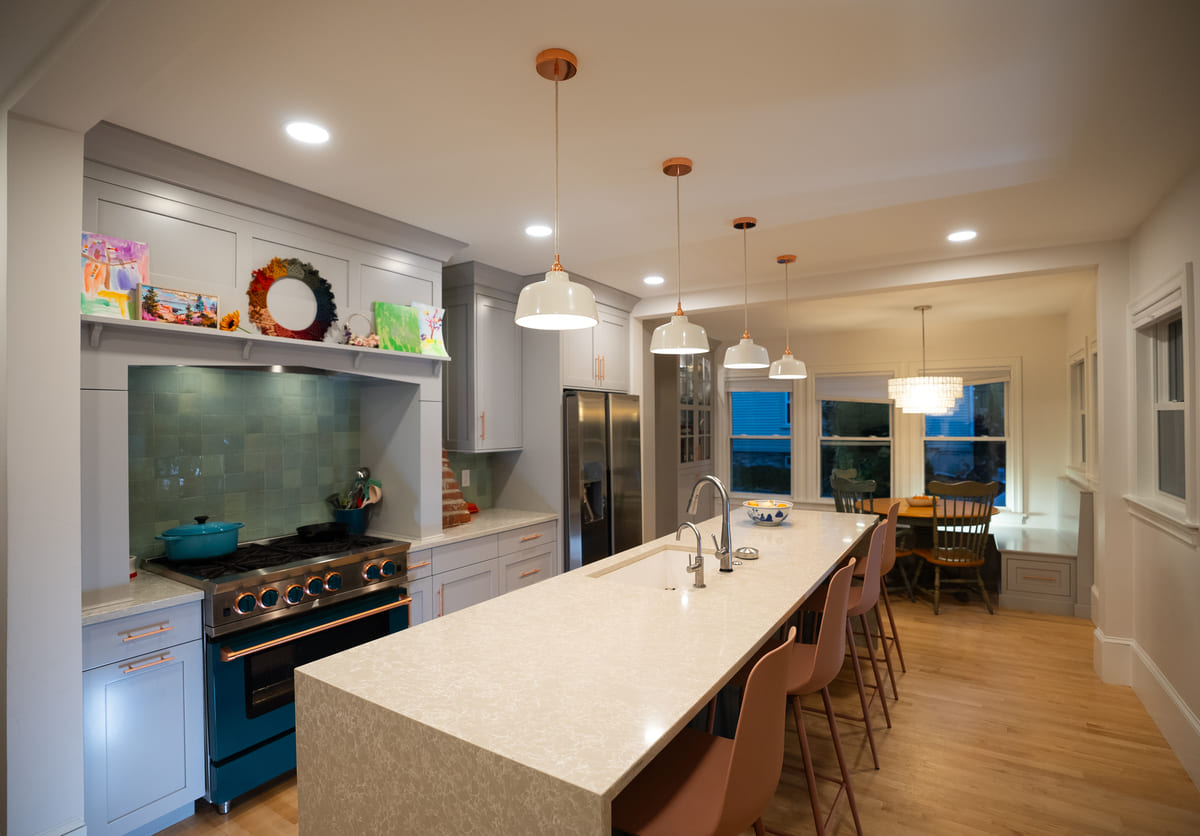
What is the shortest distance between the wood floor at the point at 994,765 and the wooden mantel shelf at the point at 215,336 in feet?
5.72

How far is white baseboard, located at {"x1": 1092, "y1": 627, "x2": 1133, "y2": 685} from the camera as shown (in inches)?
132

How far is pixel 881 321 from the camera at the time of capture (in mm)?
6105

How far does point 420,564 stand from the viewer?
123 inches

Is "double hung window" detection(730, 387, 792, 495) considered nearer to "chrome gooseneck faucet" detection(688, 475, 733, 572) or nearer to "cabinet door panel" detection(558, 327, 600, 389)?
"cabinet door panel" detection(558, 327, 600, 389)

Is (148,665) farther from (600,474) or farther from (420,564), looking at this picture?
(600,474)

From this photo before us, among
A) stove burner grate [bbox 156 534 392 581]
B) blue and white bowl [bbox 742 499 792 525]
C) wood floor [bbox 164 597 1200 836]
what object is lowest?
wood floor [bbox 164 597 1200 836]

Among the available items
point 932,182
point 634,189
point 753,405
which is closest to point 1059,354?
point 753,405

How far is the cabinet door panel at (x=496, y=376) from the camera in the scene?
3.90m

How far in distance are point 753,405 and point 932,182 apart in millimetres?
5019

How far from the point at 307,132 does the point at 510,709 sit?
197 cm

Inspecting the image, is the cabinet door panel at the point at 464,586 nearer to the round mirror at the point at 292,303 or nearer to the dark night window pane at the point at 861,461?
the round mirror at the point at 292,303

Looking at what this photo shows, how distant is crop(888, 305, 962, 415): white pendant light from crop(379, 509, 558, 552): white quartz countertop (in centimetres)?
331

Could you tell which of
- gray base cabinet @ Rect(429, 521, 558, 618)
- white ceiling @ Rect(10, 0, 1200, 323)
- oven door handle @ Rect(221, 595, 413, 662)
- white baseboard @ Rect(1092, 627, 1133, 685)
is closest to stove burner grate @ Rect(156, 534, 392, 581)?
oven door handle @ Rect(221, 595, 413, 662)

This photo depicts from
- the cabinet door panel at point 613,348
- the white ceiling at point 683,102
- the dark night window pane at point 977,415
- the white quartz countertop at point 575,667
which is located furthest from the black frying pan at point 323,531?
the dark night window pane at point 977,415
